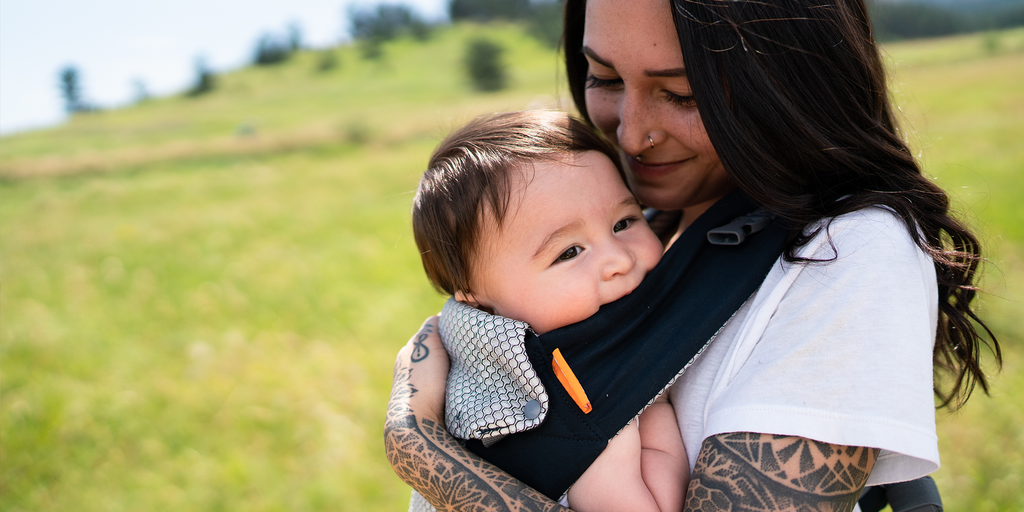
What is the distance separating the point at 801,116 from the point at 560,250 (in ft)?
2.38

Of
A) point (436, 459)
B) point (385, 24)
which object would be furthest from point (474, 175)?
point (385, 24)

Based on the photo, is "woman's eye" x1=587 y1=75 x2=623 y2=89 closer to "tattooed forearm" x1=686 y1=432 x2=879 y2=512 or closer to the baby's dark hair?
the baby's dark hair

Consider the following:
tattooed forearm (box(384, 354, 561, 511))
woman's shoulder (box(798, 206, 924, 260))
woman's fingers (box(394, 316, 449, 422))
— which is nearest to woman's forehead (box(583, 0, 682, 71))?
woman's shoulder (box(798, 206, 924, 260))

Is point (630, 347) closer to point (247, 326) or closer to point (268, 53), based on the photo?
point (247, 326)

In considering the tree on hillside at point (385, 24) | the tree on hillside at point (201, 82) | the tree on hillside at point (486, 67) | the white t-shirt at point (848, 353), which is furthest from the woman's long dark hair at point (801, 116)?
the tree on hillside at point (385, 24)

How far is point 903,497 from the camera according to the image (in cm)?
169

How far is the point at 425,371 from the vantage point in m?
1.88

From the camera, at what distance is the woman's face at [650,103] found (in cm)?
164

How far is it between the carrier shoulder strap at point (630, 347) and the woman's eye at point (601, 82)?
0.61 metres

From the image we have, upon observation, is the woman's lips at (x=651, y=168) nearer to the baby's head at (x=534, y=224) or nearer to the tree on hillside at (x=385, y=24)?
the baby's head at (x=534, y=224)

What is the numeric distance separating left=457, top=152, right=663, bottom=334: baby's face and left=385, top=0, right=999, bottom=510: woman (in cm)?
25

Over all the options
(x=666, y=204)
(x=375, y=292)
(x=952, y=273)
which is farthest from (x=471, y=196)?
(x=375, y=292)

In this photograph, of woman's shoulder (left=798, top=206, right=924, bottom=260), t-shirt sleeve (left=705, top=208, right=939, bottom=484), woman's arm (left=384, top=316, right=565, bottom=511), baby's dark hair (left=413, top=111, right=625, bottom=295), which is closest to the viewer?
t-shirt sleeve (left=705, top=208, right=939, bottom=484)

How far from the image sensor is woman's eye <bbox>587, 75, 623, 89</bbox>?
198 cm
